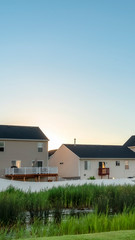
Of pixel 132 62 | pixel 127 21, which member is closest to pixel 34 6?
pixel 127 21

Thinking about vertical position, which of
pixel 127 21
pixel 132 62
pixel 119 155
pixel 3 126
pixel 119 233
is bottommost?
pixel 119 233

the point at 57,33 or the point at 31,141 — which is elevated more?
the point at 57,33

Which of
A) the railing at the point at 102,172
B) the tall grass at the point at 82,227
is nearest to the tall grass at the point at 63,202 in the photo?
the tall grass at the point at 82,227

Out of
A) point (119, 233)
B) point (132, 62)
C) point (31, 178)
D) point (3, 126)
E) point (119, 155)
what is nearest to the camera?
point (119, 233)

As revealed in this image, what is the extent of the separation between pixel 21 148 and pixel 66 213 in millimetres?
27945

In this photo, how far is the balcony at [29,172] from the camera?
37094 millimetres

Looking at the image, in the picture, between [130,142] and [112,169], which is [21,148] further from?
[130,142]

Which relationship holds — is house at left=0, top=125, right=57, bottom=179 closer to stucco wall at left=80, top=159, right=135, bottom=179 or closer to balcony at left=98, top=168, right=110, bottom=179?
stucco wall at left=80, top=159, right=135, bottom=179

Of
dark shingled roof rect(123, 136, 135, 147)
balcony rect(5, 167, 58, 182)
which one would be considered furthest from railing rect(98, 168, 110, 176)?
dark shingled roof rect(123, 136, 135, 147)

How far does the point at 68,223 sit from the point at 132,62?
2041 cm

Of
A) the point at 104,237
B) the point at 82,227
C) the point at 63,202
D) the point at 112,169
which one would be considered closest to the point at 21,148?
the point at 112,169

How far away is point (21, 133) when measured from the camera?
40.9 m

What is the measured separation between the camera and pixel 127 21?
2441 cm

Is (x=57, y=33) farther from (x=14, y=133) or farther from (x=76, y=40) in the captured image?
(x=14, y=133)
